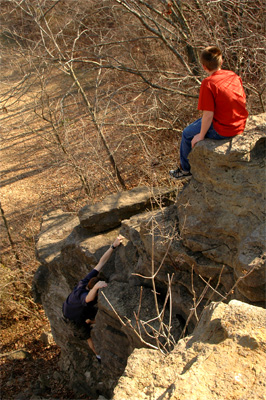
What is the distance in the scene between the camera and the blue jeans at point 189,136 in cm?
445

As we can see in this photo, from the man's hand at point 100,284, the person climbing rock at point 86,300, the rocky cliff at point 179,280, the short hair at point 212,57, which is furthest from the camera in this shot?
the person climbing rock at point 86,300

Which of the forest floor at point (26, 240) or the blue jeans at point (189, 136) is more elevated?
the blue jeans at point (189, 136)

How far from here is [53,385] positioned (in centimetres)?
810

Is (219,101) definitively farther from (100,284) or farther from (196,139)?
(100,284)

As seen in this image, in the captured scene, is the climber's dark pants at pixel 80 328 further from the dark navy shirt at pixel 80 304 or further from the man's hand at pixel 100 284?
the man's hand at pixel 100 284

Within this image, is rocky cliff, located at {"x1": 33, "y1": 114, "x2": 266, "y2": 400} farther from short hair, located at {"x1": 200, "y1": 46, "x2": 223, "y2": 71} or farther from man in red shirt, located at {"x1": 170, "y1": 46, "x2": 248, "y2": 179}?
short hair, located at {"x1": 200, "y1": 46, "x2": 223, "y2": 71}

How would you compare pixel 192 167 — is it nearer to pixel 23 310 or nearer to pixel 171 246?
pixel 171 246

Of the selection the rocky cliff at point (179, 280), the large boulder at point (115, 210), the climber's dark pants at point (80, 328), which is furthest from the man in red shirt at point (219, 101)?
the climber's dark pants at point (80, 328)

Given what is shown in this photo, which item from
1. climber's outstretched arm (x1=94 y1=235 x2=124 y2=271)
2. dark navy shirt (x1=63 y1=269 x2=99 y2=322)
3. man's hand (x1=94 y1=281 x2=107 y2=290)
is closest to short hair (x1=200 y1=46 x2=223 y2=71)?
climber's outstretched arm (x1=94 y1=235 x2=124 y2=271)

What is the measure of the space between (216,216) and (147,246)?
1047mm

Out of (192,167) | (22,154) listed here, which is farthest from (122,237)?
(22,154)

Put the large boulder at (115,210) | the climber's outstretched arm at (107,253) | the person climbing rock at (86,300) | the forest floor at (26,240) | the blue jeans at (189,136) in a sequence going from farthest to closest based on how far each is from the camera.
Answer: the forest floor at (26,240)
the large boulder at (115,210)
the climber's outstretched arm at (107,253)
the person climbing rock at (86,300)
the blue jeans at (189,136)

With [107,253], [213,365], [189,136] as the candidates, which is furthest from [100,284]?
[213,365]

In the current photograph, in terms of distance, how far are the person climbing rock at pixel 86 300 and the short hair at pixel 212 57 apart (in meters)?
2.73
